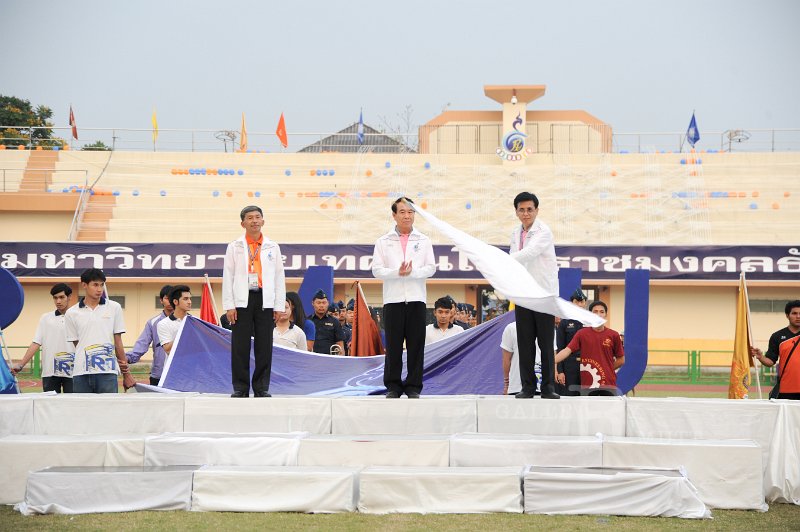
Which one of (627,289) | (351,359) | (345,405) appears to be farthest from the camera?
(627,289)

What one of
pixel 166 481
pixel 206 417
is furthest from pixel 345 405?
pixel 166 481

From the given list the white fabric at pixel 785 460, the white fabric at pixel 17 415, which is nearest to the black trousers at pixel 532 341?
the white fabric at pixel 785 460

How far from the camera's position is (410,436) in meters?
7.99

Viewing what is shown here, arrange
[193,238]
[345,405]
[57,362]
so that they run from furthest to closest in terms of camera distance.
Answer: [193,238] < [57,362] < [345,405]

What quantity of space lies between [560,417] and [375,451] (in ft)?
5.01

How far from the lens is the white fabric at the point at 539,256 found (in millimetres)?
8453

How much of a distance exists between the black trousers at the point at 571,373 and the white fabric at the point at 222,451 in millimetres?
3449

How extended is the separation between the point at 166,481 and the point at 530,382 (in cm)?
304

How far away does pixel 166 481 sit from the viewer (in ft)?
24.1

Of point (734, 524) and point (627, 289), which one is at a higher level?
point (627, 289)

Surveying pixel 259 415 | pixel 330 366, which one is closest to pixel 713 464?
pixel 259 415

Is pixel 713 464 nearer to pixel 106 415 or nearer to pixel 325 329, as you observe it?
pixel 106 415

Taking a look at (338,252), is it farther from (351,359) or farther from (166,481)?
(166,481)

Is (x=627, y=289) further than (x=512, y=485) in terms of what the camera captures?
Yes
